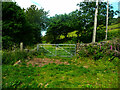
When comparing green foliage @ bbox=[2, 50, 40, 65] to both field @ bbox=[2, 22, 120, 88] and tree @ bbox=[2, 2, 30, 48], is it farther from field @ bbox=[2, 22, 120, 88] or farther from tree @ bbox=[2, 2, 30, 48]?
tree @ bbox=[2, 2, 30, 48]

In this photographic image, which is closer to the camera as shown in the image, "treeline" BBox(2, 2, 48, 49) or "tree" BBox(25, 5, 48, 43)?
"treeline" BBox(2, 2, 48, 49)

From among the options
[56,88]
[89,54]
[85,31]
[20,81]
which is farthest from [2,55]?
[85,31]

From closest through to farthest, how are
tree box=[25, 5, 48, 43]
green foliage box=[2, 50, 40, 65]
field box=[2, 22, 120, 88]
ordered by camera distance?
field box=[2, 22, 120, 88]
green foliage box=[2, 50, 40, 65]
tree box=[25, 5, 48, 43]

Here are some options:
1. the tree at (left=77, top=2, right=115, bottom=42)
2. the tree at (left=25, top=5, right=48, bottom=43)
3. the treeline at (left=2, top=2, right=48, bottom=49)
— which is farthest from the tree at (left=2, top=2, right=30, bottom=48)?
the tree at (left=77, top=2, right=115, bottom=42)

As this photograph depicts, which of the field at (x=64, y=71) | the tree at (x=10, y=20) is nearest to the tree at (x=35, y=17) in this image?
the tree at (x=10, y=20)

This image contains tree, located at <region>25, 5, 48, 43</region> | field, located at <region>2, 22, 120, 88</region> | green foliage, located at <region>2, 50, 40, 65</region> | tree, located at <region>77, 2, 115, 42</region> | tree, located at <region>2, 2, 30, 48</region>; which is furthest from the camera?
tree, located at <region>25, 5, 48, 43</region>

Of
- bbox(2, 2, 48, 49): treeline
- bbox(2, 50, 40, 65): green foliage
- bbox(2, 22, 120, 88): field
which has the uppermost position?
bbox(2, 2, 48, 49): treeline

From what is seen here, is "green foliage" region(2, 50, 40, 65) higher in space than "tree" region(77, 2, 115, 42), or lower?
lower

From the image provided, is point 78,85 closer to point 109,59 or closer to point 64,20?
point 109,59

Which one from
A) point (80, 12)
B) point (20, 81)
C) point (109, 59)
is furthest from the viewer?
point (80, 12)

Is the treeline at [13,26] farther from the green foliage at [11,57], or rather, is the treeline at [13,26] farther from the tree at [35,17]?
the green foliage at [11,57]

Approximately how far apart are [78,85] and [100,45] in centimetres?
548

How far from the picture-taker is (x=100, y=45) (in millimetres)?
8172

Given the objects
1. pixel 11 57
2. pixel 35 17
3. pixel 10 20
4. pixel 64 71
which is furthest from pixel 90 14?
pixel 35 17
